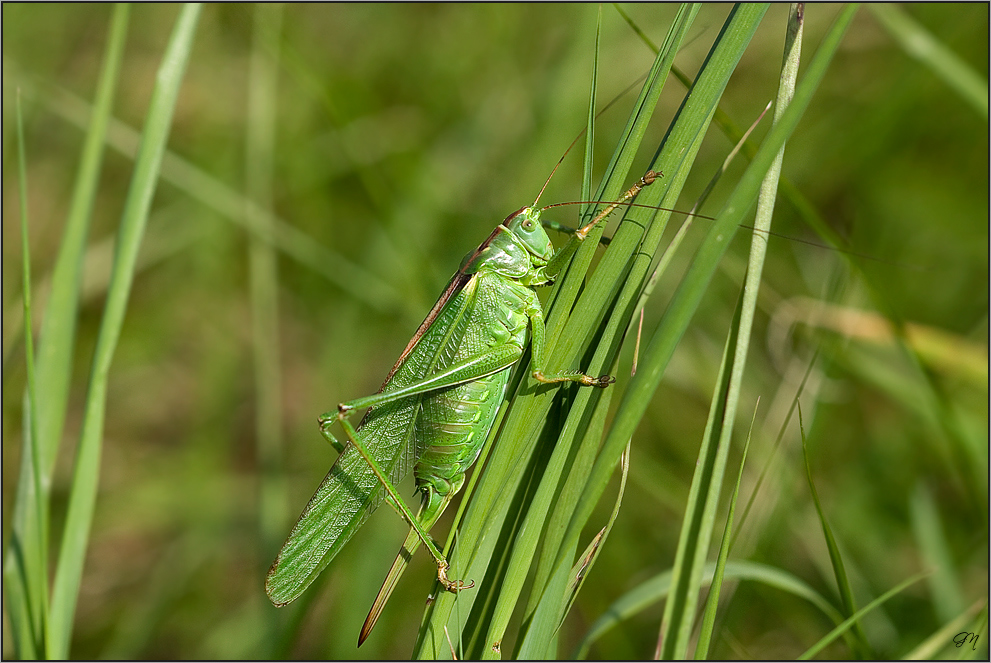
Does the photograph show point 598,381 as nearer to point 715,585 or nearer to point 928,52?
point 715,585

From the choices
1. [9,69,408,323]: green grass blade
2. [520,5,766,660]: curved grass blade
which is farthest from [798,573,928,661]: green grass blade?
[9,69,408,323]: green grass blade

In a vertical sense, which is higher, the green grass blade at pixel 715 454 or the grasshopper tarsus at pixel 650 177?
the grasshopper tarsus at pixel 650 177

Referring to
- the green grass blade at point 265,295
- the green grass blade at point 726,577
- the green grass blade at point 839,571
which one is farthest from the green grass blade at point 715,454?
the green grass blade at point 265,295

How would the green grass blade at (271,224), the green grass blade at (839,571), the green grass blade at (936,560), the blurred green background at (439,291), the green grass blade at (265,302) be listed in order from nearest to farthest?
the green grass blade at (839,571) < the green grass blade at (936,560) < the blurred green background at (439,291) < the green grass blade at (265,302) < the green grass blade at (271,224)

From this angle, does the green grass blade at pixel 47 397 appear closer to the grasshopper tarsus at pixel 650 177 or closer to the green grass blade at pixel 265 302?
the green grass blade at pixel 265 302
